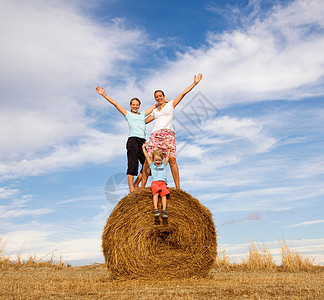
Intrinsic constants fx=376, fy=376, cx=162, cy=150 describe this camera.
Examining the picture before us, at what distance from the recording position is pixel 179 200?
24.3ft

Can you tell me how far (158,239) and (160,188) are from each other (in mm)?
1055

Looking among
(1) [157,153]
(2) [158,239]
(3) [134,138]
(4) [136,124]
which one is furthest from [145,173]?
(2) [158,239]

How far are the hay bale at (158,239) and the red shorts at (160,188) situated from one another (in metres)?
0.19

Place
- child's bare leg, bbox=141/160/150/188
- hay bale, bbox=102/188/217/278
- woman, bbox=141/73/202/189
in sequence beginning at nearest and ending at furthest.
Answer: hay bale, bbox=102/188/217/278 < woman, bbox=141/73/202/189 < child's bare leg, bbox=141/160/150/188

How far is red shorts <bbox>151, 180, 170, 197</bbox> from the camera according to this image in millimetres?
7191

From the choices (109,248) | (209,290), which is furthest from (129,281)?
(209,290)

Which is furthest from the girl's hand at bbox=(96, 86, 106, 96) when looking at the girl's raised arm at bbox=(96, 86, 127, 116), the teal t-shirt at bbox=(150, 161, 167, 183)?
the teal t-shirt at bbox=(150, 161, 167, 183)

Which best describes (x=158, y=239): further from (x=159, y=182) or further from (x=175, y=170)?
(x=175, y=170)

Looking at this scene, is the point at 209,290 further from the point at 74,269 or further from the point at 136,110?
the point at 74,269

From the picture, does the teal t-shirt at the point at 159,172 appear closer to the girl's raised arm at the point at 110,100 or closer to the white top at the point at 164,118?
the white top at the point at 164,118

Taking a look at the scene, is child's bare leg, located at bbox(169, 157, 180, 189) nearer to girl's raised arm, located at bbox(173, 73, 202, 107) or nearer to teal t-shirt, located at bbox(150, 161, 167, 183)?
teal t-shirt, located at bbox(150, 161, 167, 183)

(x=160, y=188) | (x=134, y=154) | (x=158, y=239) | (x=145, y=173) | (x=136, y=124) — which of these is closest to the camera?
(x=160, y=188)

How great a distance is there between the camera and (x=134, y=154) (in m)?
8.17

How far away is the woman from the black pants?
0.27m
